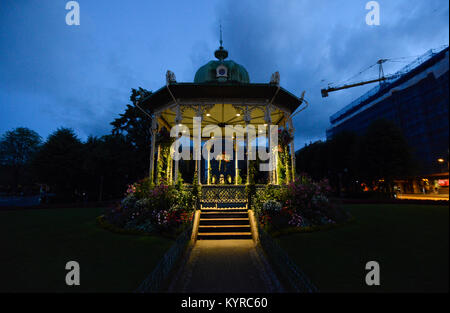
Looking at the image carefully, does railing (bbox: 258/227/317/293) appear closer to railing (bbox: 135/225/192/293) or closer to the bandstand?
railing (bbox: 135/225/192/293)

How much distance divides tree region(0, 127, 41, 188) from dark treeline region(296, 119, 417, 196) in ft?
205

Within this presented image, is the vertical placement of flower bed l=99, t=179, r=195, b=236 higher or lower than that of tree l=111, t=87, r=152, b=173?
lower

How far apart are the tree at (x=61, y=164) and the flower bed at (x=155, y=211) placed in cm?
2035

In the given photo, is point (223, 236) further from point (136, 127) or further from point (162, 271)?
point (136, 127)

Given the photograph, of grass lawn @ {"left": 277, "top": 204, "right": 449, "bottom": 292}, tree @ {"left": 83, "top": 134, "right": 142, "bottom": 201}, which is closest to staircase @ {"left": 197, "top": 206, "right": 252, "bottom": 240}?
grass lawn @ {"left": 277, "top": 204, "right": 449, "bottom": 292}

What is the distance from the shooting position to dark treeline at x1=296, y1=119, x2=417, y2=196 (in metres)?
8.74

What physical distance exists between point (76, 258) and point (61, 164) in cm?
2598

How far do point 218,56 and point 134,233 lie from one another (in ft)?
50.9

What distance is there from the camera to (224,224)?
8.80 metres

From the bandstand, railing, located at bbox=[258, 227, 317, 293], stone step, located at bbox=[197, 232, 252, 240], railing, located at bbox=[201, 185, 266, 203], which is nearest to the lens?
railing, located at bbox=[258, 227, 317, 293]
